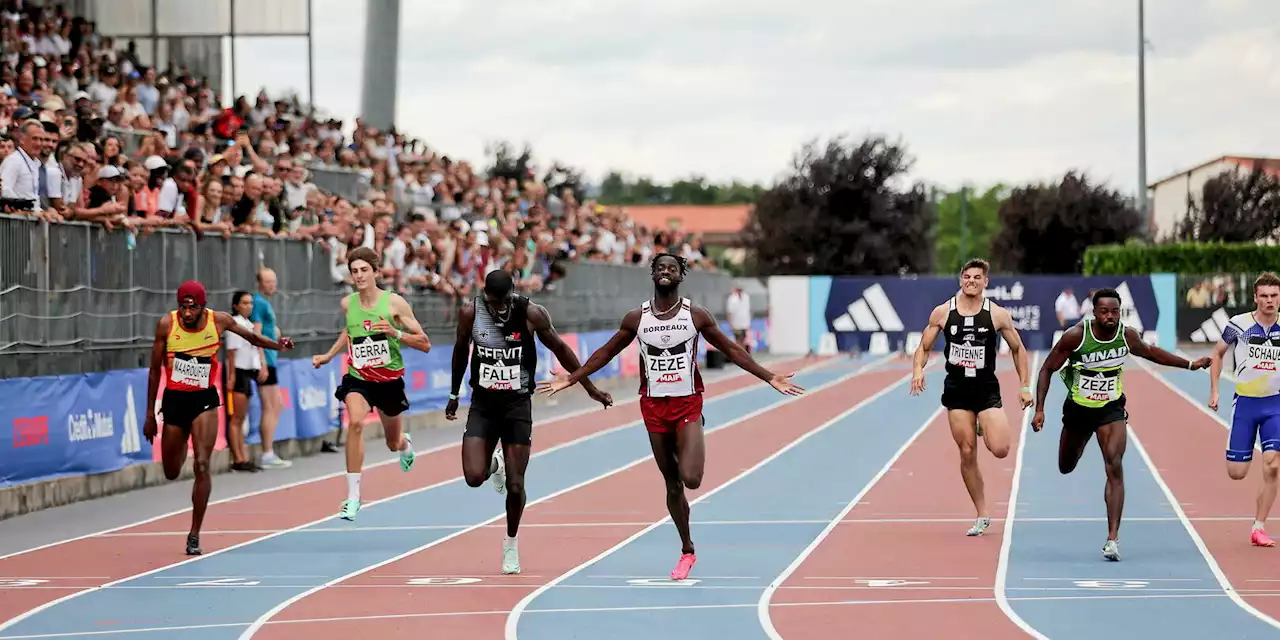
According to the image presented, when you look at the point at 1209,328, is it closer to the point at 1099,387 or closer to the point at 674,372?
the point at 1099,387

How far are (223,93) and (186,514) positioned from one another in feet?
65.5

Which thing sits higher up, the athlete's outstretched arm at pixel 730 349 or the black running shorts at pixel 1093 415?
the athlete's outstretched arm at pixel 730 349

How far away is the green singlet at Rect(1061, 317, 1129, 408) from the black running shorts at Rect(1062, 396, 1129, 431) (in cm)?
3

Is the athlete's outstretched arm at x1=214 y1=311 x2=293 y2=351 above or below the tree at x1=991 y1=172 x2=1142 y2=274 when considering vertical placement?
below

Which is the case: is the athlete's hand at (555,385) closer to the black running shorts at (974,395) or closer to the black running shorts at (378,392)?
the black running shorts at (378,392)

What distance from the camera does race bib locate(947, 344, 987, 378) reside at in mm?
13914

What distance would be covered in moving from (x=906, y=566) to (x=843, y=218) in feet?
251

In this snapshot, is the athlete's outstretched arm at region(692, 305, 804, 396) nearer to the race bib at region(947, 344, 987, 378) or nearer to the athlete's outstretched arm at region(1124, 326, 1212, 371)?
the race bib at region(947, 344, 987, 378)

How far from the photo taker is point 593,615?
10.3 metres

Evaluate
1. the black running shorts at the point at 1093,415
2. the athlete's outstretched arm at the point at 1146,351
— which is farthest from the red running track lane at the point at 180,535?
the athlete's outstretched arm at the point at 1146,351

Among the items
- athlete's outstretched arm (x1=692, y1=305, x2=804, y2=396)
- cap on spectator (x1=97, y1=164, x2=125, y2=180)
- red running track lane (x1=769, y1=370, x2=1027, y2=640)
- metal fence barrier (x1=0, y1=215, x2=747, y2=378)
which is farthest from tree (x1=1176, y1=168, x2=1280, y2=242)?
athlete's outstretched arm (x1=692, y1=305, x2=804, y2=396)

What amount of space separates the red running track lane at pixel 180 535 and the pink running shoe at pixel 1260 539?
7.14m

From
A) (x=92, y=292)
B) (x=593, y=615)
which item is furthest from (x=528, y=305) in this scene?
(x=92, y=292)

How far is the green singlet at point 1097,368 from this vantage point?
13.0 meters
